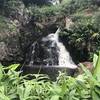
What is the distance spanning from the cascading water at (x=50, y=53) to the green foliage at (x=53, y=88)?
16.2m

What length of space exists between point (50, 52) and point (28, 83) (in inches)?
669

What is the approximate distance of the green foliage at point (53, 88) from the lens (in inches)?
69.7

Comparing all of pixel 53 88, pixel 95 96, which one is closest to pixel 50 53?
pixel 53 88

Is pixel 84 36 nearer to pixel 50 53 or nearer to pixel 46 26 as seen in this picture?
pixel 50 53

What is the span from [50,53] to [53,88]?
17068 millimetres

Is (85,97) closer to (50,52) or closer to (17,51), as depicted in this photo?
(17,51)

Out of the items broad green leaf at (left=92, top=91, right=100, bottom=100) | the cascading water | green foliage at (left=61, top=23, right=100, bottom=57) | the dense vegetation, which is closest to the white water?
the cascading water

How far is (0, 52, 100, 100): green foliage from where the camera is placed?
5.81 ft

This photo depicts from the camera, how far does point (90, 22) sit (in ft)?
60.4

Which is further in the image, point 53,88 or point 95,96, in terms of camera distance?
point 53,88

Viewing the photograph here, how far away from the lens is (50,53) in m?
18.9

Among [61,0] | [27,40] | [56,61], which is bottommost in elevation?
[56,61]

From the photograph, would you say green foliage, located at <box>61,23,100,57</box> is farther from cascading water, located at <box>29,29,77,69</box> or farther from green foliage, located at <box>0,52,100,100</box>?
green foliage, located at <box>0,52,100,100</box>

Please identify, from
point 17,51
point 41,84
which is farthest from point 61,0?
point 41,84
